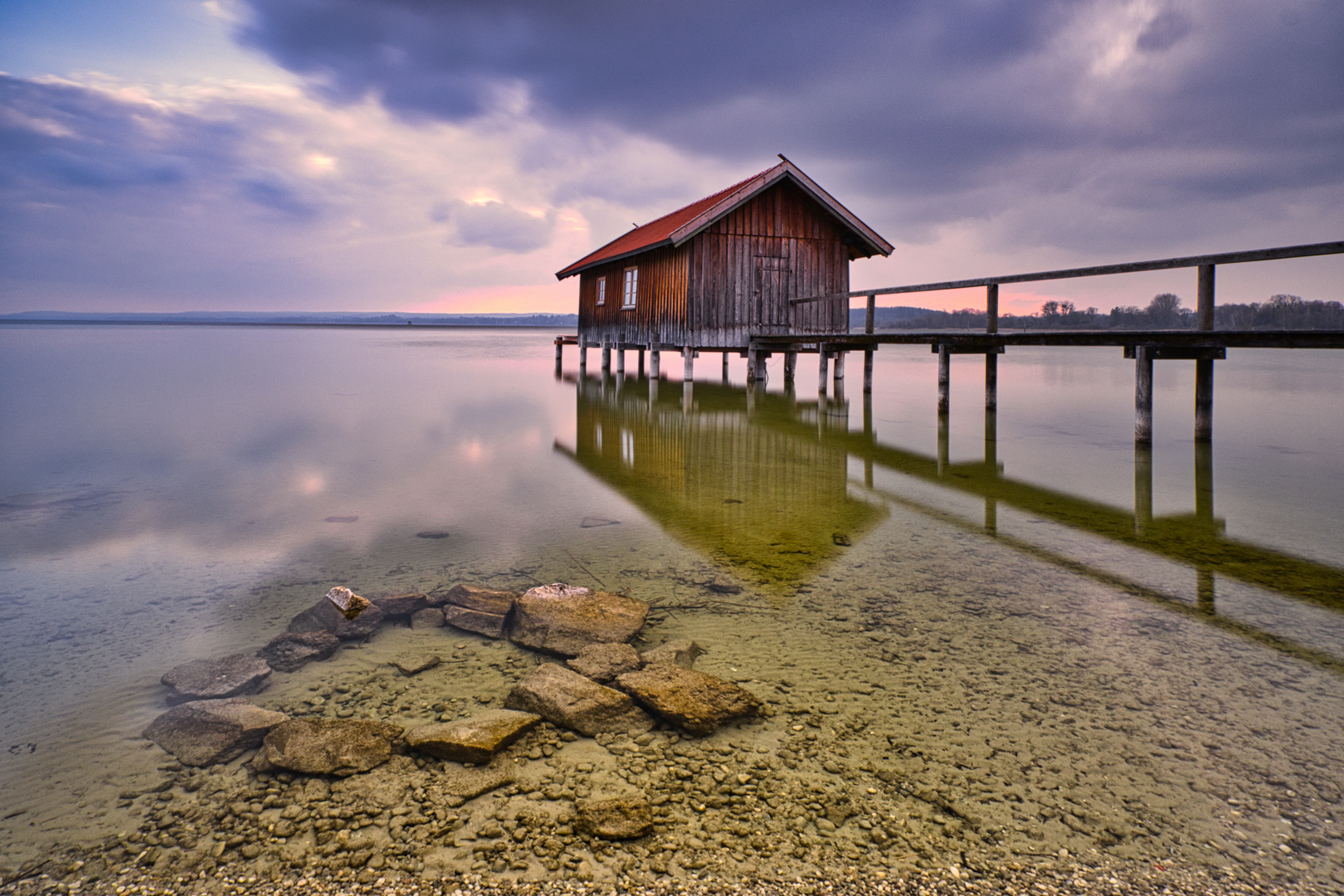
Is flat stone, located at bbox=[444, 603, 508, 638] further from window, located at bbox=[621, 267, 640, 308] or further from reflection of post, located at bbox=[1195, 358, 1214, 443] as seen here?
window, located at bbox=[621, 267, 640, 308]

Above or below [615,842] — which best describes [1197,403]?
above

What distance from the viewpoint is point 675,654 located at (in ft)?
13.6

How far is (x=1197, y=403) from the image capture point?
38.9 ft

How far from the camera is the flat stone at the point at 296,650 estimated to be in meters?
4.18

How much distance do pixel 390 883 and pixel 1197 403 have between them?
43.5ft

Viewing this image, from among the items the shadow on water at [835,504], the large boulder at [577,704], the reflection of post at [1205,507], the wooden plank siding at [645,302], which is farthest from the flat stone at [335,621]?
the wooden plank siding at [645,302]

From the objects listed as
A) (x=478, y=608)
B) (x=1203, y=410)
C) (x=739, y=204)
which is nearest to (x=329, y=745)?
(x=478, y=608)

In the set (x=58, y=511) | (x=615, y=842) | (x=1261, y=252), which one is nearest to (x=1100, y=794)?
(x=615, y=842)

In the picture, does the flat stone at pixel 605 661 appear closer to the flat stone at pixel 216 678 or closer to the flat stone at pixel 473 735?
the flat stone at pixel 473 735

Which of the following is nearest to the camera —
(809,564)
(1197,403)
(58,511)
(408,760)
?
A: (408,760)

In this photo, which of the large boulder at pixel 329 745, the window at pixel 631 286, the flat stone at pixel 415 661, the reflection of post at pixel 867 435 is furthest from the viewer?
the window at pixel 631 286

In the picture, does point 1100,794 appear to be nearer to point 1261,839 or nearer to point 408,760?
point 1261,839

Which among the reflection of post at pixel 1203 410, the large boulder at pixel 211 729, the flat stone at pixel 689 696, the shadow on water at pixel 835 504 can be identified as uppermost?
the reflection of post at pixel 1203 410

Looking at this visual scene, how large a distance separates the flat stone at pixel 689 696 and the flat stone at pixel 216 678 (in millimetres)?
1893
